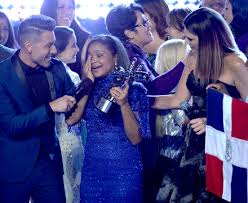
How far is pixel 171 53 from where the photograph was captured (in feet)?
13.2

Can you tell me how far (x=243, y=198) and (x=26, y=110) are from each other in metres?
1.41

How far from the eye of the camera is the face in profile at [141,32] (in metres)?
3.94

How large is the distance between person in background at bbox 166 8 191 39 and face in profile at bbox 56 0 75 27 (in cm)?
116

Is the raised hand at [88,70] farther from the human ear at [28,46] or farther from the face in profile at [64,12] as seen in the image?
the face in profile at [64,12]

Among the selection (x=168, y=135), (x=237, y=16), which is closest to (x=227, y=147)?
(x=168, y=135)

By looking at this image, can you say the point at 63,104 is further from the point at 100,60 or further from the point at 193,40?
the point at 193,40

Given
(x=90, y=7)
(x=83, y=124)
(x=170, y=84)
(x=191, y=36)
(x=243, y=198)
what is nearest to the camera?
(x=243, y=198)

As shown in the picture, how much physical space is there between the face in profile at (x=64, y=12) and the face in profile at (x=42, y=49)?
153 centimetres

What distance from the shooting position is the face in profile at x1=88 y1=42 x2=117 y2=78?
11.1 feet

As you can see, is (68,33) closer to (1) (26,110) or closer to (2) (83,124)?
(2) (83,124)

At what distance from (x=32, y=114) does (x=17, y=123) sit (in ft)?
0.35

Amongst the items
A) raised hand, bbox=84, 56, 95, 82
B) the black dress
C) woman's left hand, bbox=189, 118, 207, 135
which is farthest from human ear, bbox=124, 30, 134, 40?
woman's left hand, bbox=189, 118, 207, 135

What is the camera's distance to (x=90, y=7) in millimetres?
6297

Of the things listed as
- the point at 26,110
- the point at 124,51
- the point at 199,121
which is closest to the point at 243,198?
the point at 199,121
